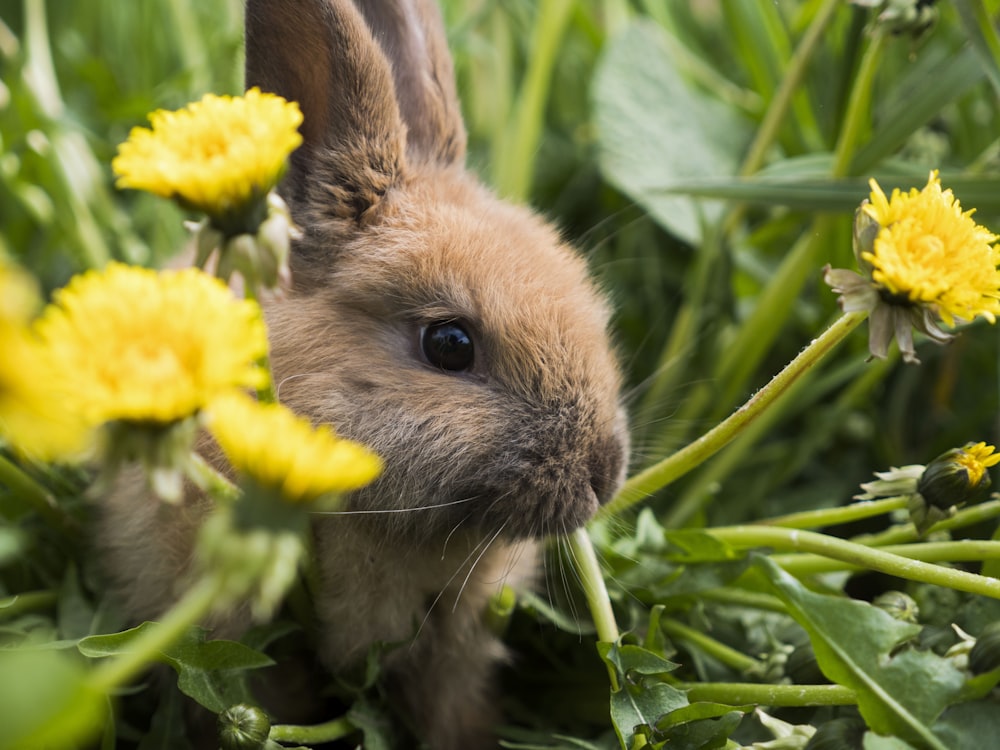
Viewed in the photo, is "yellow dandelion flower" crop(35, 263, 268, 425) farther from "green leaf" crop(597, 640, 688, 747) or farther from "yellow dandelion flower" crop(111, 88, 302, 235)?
"green leaf" crop(597, 640, 688, 747)

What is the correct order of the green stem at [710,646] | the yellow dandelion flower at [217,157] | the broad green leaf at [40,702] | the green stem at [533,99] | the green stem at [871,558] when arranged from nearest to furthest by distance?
1. the broad green leaf at [40,702]
2. the yellow dandelion flower at [217,157]
3. the green stem at [871,558]
4. the green stem at [710,646]
5. the green stem at [533,99]

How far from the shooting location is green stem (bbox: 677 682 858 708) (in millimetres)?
1090

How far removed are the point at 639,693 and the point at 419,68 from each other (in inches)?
41.4

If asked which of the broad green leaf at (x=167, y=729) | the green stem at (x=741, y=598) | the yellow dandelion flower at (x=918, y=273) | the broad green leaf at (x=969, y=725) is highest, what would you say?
the yellow dandelion flower at (x=918, y=273)

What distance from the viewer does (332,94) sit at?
1.32m

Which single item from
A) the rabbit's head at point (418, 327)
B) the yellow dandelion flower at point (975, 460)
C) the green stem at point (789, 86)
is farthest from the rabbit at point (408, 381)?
the green stem at point (789, 86)

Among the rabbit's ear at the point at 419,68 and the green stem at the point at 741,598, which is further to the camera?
→ the rabbit's ear at the point at 419,68

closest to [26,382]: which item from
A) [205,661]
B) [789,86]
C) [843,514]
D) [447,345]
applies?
[205,661]

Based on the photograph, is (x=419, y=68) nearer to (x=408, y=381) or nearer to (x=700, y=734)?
(x=408, y=381)

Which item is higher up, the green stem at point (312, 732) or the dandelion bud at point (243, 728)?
the dandelion bud at point (243, 728)

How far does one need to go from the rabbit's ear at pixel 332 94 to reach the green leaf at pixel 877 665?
80 cm

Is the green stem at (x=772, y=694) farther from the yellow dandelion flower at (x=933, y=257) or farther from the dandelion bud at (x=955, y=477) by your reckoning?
the yellow dandelion flower at (x=933, y=257)

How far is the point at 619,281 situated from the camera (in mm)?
2205

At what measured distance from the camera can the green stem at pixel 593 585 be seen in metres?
1.22
